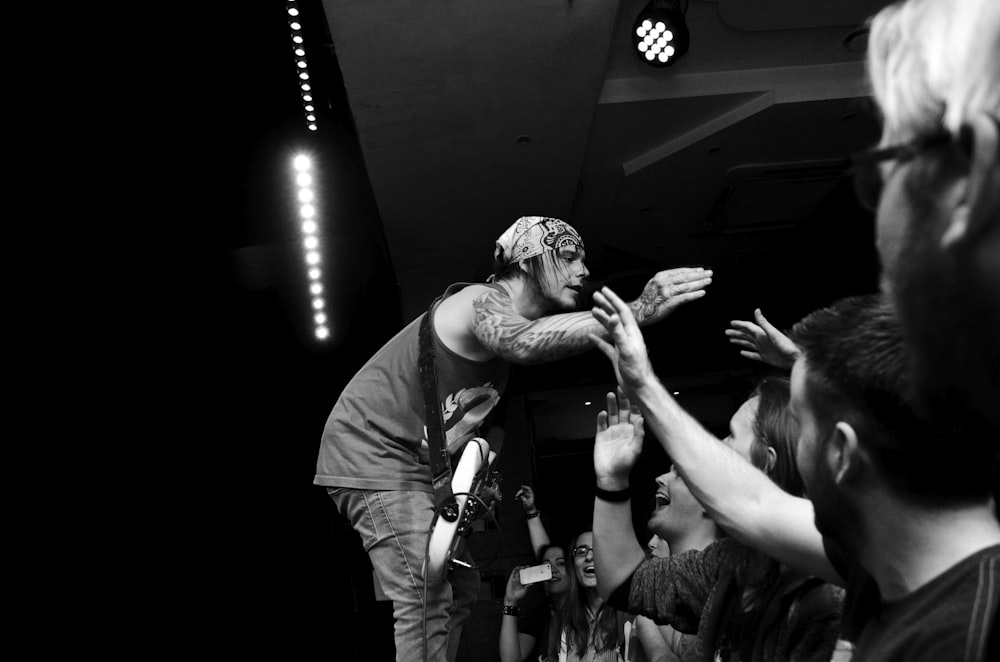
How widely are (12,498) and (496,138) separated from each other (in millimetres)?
3940

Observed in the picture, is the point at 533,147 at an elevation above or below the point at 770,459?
above

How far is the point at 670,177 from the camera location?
20.2ft

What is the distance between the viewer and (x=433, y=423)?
93.4 inches

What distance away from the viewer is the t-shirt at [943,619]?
30.1 inches

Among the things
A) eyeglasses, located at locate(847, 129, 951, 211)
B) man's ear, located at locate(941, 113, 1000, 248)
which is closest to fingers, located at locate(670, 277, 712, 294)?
eyeglasses, located at locate(847, 129, 951, 211)

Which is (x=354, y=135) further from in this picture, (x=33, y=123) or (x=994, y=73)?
(x=994, y=73)

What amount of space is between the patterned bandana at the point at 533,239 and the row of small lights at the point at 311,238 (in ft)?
4.64

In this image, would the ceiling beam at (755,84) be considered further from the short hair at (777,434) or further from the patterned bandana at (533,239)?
the short hair at (777,434)

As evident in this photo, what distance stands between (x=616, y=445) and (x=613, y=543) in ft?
0.78

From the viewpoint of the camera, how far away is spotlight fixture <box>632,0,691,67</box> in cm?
463

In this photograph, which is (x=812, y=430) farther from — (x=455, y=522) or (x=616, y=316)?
(x=455, y=522)

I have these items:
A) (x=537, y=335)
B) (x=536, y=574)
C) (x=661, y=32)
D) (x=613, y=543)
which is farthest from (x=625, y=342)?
(x=661, y=32)

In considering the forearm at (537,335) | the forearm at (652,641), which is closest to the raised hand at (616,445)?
the forearm at (537,335)

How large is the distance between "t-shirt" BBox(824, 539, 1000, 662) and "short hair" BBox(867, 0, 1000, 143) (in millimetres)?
401
